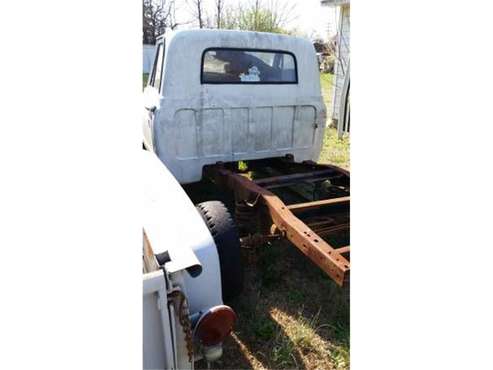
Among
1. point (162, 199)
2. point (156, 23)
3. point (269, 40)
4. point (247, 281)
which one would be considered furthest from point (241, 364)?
point (156, 23)

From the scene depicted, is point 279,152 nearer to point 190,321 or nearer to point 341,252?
point 341,252

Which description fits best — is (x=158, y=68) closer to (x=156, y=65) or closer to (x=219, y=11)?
(x=156, y=65)

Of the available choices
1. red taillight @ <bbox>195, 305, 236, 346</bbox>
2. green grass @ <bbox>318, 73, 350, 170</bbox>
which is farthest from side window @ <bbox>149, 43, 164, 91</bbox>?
green grass @ <bbox>318, 73, 350, 170</bbox>

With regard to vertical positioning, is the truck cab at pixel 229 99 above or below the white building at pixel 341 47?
below

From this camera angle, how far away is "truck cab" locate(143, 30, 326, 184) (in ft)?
10.7

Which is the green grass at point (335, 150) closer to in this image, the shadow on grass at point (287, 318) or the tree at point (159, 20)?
the shadow on grass at point (287, 318)

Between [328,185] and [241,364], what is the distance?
79.1 inches

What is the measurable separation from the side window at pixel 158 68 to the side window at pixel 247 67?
43cm

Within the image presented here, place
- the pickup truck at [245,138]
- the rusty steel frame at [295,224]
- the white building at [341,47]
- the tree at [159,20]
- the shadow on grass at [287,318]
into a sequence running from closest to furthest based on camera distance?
the rusty steel frame at [295,224]
the shadow on grass at [287,318]
the pickup truck at [245,138]
the white building at [341,47]
the tree at [159,20]

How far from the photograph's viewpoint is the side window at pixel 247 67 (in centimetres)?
339

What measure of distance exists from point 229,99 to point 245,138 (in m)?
0.40

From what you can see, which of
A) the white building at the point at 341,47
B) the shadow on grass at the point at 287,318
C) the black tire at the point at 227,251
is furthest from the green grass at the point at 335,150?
the black tire at the point at 227,251

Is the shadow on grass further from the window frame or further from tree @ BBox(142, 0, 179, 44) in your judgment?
tree @ BBox(142, 0, 179, 44)

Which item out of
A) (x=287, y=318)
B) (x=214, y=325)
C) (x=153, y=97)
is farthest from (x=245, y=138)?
(x=214, y=325)
